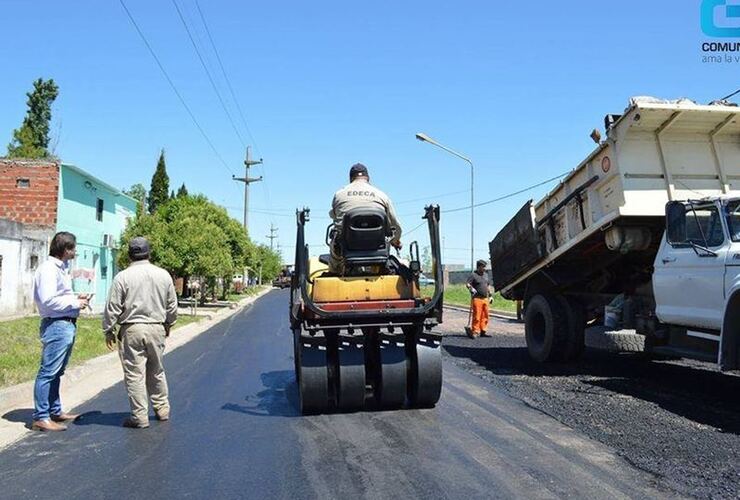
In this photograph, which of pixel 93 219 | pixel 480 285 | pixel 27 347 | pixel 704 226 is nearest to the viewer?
pixel 704 226

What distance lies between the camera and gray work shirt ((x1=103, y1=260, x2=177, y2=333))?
20.1 feet

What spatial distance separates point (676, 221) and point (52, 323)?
6.63m

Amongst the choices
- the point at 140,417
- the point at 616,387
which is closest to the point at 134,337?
the point at 140,417

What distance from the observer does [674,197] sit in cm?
815

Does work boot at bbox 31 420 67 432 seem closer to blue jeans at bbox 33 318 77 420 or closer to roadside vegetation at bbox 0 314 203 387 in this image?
blue jeans at bbox 33 318 77 420

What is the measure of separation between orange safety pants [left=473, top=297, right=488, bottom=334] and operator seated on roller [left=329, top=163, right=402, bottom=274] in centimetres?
800

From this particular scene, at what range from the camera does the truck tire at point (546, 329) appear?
32.4ft

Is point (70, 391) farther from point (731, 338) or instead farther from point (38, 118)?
point (38, 118)

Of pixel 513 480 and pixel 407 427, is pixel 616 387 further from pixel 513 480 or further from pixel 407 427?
pixel 513 480

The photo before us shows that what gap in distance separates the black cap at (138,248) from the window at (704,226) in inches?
228

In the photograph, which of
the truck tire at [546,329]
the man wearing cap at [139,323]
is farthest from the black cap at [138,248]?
the truck tire at [546,329]

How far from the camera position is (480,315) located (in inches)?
583

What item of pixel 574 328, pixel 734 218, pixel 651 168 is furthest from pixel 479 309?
pixel 734 218

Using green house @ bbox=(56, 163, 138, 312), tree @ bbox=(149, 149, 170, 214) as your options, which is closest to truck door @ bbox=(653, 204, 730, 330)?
green house @ bbox=(56, 163, 138, 312)
